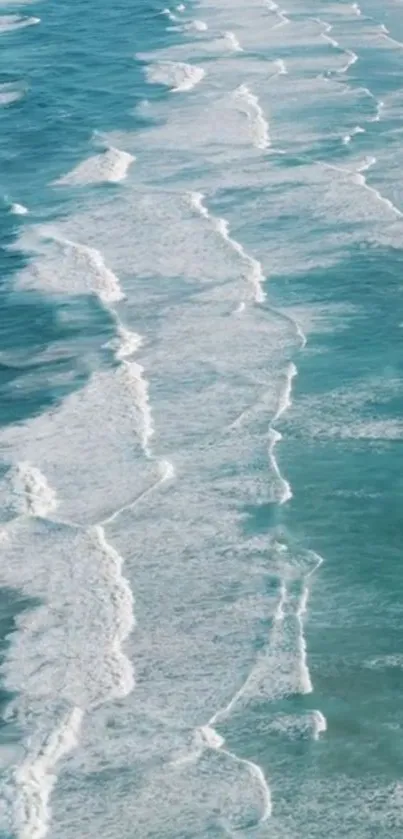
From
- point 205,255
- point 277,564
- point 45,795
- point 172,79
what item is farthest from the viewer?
point 172,79

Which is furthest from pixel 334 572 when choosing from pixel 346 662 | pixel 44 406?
pixel 44 406

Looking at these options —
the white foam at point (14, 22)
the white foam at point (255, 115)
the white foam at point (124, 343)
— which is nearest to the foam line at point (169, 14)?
the white foam at point (14, 22)

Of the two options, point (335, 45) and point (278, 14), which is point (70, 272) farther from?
point (278, 14)

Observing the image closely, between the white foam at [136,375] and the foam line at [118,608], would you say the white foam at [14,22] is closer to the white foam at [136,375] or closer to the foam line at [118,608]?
the white foam at [136,375]

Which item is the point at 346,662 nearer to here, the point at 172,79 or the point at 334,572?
the point at 334,572

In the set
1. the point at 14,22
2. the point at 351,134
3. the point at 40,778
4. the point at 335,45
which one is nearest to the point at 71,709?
the point at 40,778
